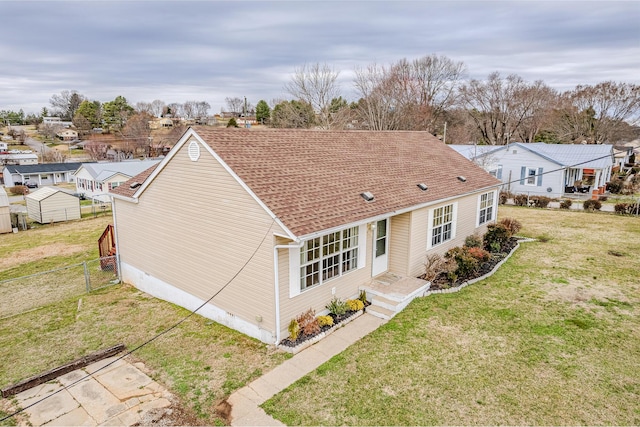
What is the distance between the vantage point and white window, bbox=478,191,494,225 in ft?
57.3

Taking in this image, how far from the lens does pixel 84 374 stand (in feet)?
27.1

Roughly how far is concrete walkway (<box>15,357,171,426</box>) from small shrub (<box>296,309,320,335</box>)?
327 cm

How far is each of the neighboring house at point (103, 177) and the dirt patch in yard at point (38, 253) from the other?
48.6 ft

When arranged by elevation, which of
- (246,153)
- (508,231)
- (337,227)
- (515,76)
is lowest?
(508,231)

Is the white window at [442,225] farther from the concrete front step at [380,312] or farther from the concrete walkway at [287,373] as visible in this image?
the concrete walkway at [287,373]

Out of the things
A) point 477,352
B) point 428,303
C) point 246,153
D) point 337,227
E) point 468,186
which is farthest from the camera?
point 468,186

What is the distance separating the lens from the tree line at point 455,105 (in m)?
41.8

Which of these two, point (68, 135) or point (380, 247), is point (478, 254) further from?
point (68, 135)

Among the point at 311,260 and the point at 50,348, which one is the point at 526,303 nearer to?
the point at 311,260

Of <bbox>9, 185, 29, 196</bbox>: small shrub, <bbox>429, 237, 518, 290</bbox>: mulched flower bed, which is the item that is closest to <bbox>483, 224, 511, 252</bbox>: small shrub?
<bbox>429, 237, 518, 290</bbox>: mulched flower bed

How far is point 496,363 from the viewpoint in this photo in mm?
8258

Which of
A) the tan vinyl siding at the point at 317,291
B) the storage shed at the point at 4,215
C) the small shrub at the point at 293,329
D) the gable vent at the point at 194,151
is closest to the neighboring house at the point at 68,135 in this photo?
the storage shed at the point at 4,215

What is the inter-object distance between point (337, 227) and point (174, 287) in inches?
236

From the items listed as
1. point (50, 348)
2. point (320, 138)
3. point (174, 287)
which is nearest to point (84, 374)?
point (50, 348)
